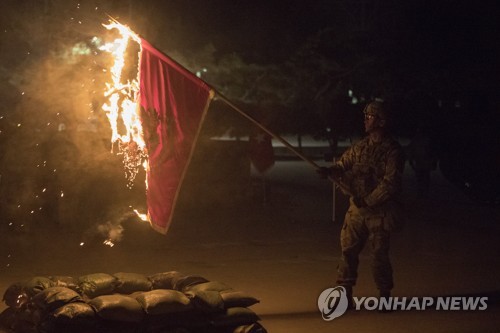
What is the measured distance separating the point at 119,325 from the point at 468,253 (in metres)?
7.02

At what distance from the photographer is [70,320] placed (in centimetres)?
628

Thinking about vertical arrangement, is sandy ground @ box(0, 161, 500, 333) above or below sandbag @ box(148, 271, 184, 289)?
below

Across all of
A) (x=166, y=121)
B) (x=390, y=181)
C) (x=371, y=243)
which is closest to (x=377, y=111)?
(x=390, y=181)

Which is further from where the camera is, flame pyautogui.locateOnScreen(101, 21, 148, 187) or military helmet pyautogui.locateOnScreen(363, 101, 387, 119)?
military helmet pyautogui.locateOnScreen(363, 101, 387, 119)

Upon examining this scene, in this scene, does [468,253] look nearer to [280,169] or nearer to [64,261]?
[64,261]

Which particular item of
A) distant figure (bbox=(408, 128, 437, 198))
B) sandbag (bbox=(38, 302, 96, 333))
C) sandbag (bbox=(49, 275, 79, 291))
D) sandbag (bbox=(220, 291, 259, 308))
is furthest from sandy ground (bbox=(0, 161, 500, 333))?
distant figure (bbox=(408, 128, 437, 198))

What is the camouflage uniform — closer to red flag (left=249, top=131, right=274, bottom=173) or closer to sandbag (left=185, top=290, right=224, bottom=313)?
sandbag (left=185, top=290, right=224, bottom=313)

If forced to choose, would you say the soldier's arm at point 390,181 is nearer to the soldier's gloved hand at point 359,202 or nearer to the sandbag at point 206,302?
the soldier's gloved hand at point 359,202

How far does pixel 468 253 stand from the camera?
40.1 feet

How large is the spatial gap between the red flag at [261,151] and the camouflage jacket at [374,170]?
10531mm

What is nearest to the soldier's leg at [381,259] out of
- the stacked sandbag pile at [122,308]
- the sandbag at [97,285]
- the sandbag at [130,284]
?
the stacked sandbag pile at [122,308]

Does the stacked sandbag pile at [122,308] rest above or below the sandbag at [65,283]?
below
